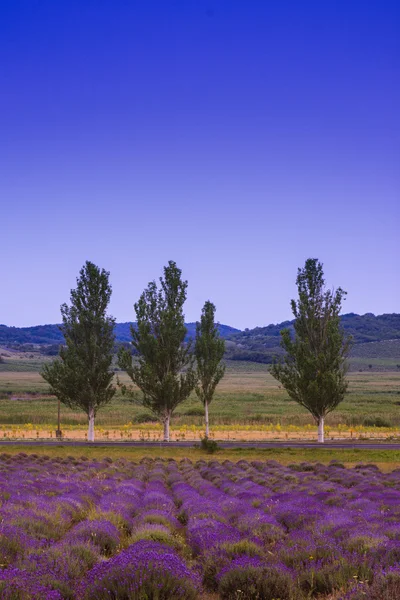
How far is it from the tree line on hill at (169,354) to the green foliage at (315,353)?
0.08m

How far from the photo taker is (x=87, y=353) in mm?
49781

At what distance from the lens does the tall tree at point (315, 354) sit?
151 feet

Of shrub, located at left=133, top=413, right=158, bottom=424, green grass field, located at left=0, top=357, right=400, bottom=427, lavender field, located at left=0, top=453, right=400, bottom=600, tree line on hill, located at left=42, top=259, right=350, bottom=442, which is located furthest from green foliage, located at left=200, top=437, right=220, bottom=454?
shrub, located at left=133, top=413, right=158, bottom=424

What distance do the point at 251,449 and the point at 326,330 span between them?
12.0 metres

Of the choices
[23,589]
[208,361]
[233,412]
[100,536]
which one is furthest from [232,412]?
[23,589]

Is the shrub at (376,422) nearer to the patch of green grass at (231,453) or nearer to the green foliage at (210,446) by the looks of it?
the patch of green grass at (231,453)

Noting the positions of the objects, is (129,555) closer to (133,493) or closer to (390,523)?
(390,523)

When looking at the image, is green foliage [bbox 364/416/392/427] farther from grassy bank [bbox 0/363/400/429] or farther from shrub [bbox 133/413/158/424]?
shrub [bbox 133/413/158/424]

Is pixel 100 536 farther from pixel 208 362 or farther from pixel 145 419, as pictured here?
pixel 145 419

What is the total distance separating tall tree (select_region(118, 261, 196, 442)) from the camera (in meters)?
47.6

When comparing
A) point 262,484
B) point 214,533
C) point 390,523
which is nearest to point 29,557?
point 214,533

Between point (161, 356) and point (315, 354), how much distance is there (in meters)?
12.3

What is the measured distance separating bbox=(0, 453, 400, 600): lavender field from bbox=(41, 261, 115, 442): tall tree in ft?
89.7

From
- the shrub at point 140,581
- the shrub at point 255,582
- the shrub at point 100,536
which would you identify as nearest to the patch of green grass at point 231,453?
the shrub at point 100,536
